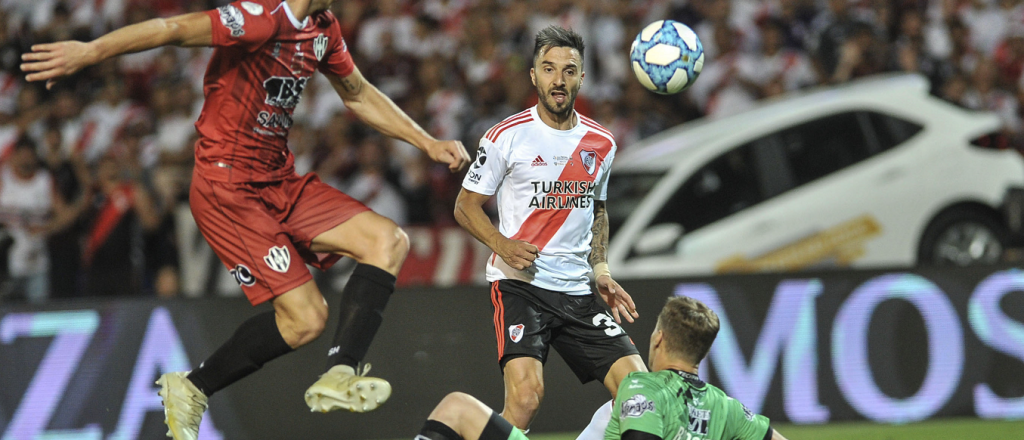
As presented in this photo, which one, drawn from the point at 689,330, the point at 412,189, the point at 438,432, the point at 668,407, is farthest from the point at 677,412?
the point at 412,189

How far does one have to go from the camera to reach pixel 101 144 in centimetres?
1144

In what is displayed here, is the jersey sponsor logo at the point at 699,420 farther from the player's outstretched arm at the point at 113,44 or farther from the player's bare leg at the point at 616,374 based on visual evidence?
the player's outstretched arm at the point at 113,44

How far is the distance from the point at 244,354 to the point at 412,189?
19.3 feet

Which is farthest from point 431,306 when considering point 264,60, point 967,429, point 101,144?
point 101,144

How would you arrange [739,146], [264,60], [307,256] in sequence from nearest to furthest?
[264,60] → [307,256] → [739,146]

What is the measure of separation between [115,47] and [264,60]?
0.87 meters

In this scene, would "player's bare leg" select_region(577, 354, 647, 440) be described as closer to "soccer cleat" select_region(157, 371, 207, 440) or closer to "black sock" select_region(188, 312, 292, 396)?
"black sock" select_region(188, 312, 292, 396)

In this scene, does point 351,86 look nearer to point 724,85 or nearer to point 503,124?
point 503,124

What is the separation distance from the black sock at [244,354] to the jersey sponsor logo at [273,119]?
92 centimetres

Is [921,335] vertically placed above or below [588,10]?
below

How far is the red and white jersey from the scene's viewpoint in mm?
5270

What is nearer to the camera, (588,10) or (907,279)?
(907,279)

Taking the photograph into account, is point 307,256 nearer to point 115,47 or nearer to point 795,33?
point 115,47

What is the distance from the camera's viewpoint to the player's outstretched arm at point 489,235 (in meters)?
4.88
